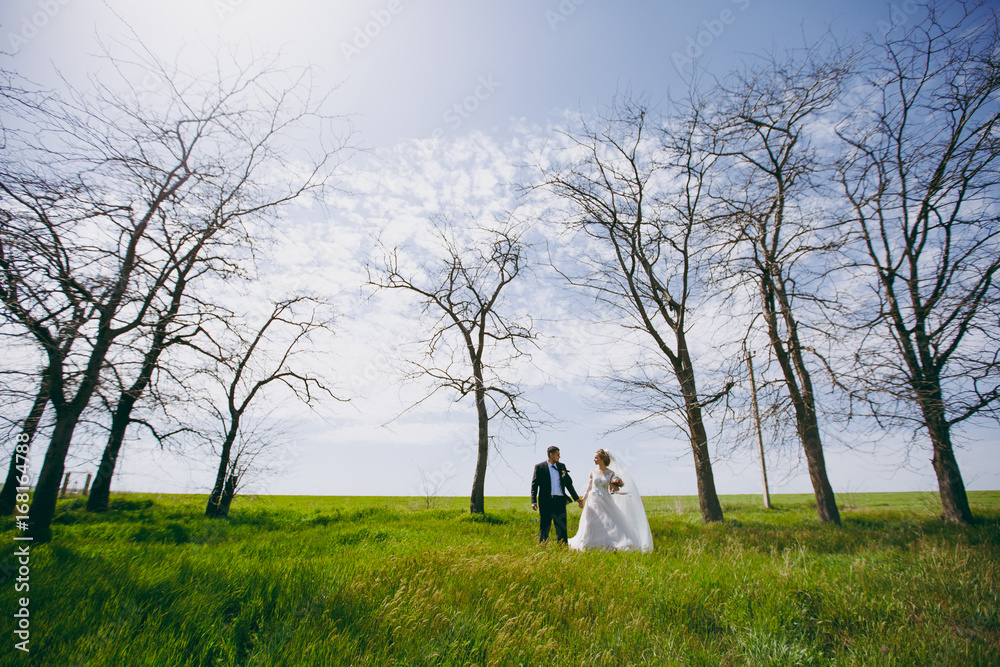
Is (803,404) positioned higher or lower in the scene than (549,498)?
higher

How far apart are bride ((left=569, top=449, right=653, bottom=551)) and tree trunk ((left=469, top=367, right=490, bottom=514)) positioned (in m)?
7.51

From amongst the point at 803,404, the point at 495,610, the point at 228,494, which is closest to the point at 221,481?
the point at 228,494

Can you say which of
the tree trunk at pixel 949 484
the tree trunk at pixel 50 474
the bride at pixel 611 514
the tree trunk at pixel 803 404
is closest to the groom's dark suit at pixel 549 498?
the bride at pixel 611 514

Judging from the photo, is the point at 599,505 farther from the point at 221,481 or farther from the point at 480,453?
the point at 221,481

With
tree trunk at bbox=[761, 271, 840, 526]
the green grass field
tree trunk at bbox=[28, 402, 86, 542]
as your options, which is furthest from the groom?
tree trunk at bbox=[28, 402, 86, 542]

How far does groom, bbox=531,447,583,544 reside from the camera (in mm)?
9227

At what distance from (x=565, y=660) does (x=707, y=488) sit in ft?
39.1

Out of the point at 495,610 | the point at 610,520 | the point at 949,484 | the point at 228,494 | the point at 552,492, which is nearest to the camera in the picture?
the point at 495,610

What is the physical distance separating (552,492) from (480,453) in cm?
786

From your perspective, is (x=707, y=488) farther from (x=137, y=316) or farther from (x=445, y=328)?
(x=137, y=316)

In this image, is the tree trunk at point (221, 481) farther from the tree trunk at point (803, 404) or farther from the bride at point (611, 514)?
the tree trunk at point (803, 404)

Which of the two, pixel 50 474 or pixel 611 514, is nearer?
pixel 50 474

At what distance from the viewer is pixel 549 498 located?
30.4 ft

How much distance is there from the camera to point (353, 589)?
3.89 metres
